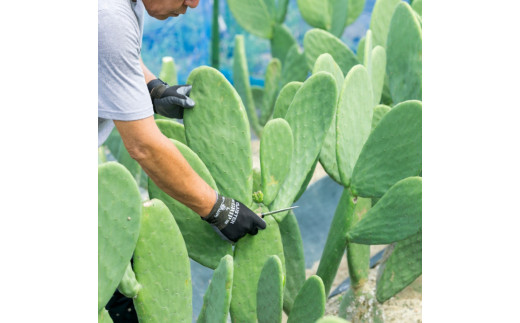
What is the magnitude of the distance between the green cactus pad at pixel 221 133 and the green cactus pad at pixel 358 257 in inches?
13.2

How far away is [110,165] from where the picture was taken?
859 mm

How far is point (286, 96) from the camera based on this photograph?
1.44 m

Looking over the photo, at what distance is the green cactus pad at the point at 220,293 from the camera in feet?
3.09

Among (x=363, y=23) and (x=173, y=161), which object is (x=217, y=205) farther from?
(x=363, y=23)

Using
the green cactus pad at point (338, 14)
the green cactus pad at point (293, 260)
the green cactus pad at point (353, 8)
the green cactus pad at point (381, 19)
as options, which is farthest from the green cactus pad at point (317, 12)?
the green cactus pad at point (293, 260)

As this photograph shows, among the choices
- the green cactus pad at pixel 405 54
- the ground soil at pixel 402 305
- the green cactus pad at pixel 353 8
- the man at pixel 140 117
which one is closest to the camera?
the man at pixel 140 117

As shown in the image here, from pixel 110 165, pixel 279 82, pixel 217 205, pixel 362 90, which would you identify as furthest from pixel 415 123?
pixel 279 82

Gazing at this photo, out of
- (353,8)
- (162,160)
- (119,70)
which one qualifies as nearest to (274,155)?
(162,160)

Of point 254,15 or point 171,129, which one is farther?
point 254,15

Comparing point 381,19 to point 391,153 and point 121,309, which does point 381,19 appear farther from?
point 121,309

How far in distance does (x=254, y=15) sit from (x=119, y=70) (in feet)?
5.46

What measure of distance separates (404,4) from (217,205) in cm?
73

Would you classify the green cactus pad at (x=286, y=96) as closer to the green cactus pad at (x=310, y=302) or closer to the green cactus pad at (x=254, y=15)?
the green cactus pad at (x=310, y=302)

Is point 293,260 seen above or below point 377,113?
below
